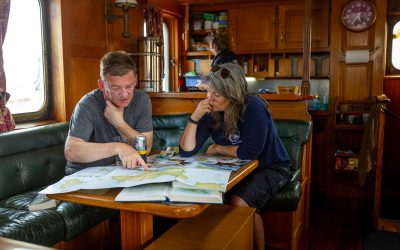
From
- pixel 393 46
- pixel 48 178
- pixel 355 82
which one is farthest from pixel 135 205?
pixel 393 46

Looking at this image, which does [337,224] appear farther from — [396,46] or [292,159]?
[396,46]

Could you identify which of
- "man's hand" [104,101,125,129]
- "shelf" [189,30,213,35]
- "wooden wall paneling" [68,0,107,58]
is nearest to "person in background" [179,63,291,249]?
"man's hand" [104,101,125,129]

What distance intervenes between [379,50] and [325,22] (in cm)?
94

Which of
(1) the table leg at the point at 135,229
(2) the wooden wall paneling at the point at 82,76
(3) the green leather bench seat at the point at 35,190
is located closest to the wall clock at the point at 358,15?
(2) the wooden wall paneling at the point at 82,76

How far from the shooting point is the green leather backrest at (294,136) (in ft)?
10.5

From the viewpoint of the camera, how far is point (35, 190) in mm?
2863

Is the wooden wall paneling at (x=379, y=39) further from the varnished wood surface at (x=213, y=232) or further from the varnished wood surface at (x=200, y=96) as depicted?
the varnished wood surface at (x=213, y=232)

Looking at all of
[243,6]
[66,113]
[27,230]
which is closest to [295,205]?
[27,230]

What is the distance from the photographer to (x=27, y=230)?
2135mm

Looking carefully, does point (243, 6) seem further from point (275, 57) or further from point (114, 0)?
point (114, 0)

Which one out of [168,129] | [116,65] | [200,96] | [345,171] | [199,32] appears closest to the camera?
[116,65]

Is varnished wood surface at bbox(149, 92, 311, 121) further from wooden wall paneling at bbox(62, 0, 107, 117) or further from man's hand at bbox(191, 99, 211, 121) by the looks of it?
man's hand at bbox(191, 99, 211, 121)

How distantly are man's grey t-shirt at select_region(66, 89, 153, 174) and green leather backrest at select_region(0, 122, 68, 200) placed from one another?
2.03 ft

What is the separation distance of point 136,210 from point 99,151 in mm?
588
